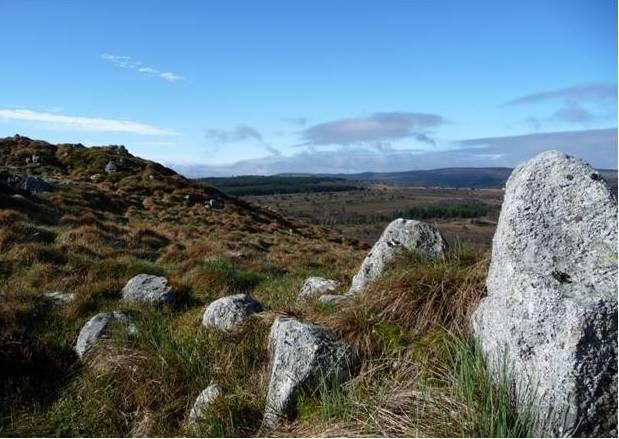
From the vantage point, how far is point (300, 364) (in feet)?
17.6

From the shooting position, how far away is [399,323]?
602 cm

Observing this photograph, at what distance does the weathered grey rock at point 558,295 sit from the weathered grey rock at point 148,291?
18.6 ft

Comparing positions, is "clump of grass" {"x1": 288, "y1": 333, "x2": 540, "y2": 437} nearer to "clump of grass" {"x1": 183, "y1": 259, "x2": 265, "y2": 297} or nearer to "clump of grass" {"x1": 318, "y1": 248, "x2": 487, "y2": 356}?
"clump of grass" {"x1": 318, "y1": 248, "x2": 487, "y2": 356}

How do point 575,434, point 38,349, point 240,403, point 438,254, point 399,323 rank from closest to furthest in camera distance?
point 575,434 < point 240,403 < point 399,323 < point 38,349 < point 438,254

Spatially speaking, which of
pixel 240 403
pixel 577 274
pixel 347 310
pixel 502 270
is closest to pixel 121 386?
pixel 240 403

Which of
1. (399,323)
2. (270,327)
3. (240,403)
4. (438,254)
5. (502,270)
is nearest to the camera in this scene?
(502,270)

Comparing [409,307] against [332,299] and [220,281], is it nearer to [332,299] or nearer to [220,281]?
[332,299]

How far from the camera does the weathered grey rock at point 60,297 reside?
9523 millimetres

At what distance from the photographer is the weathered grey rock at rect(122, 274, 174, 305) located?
30.8 ft

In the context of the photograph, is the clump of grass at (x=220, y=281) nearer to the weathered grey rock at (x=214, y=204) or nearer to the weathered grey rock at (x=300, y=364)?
the weathered grey rock at (x=300, y=364)

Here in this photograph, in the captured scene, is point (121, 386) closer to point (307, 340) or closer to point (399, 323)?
point (307, 340)

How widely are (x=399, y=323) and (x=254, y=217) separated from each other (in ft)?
138

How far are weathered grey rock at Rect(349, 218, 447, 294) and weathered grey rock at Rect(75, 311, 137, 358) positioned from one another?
3130 mm

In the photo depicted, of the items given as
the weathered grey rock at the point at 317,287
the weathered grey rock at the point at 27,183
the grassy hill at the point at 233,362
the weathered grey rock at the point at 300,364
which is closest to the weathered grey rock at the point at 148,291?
the grassy hill at the point at 233,362
